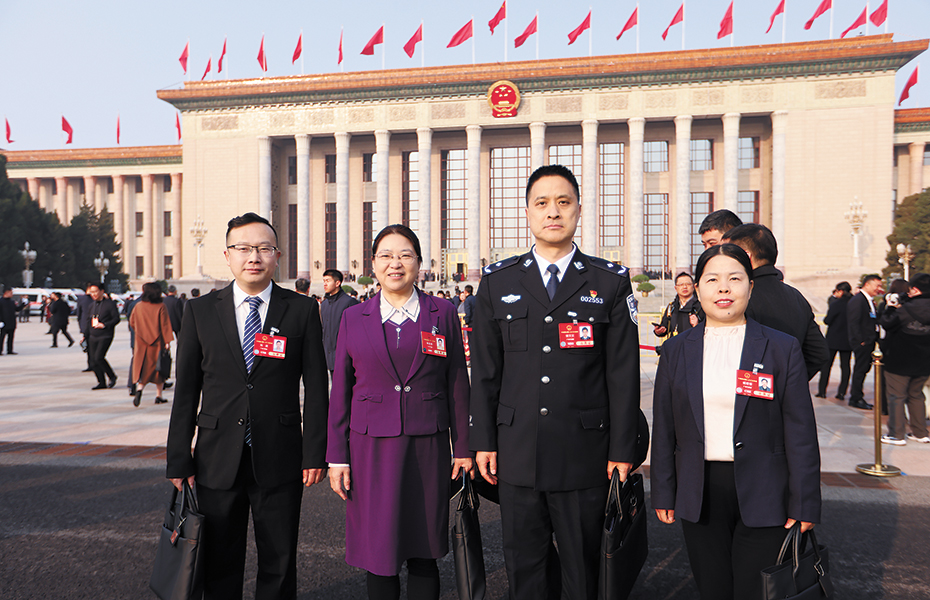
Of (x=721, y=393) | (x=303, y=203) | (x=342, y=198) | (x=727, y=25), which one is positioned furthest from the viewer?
(x=303, y=203)

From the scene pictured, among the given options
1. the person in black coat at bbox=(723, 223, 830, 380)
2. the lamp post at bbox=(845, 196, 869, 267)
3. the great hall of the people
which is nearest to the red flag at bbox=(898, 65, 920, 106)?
the great hall of the people

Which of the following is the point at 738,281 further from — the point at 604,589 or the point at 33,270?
the point at 33,270

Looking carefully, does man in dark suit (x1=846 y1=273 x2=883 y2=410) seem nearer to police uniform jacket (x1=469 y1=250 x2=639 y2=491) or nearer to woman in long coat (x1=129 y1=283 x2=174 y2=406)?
police uniform jacket (x1=469 y1=250 x2=639 y2=491)

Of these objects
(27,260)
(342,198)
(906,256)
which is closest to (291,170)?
(342,198)

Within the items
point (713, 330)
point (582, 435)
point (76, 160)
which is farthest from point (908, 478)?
point (76, 160)

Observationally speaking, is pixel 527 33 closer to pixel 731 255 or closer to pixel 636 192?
pixel 636 192

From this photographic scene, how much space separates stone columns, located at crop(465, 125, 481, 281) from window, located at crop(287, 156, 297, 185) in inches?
581

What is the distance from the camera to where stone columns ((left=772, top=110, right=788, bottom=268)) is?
38.2 meters

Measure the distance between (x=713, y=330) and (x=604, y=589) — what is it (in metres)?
1.27

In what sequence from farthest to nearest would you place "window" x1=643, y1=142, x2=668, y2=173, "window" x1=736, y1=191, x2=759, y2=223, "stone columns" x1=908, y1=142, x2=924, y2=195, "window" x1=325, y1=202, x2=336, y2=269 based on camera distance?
"window" x1=325, y1=202, x2=336, y2=269
"window" x1=643, y1=142, x2=668, y2=173
"window" x1=736, y1=191, x2=759, y2=223
"stone columns" x1=908, y1=142, x2=924, y2=195

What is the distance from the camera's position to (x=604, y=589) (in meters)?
2.51

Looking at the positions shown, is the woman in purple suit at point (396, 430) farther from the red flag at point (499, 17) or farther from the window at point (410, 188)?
the window at point (410, 188)

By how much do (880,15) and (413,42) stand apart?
2894 cm

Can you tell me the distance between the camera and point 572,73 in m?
39.3
